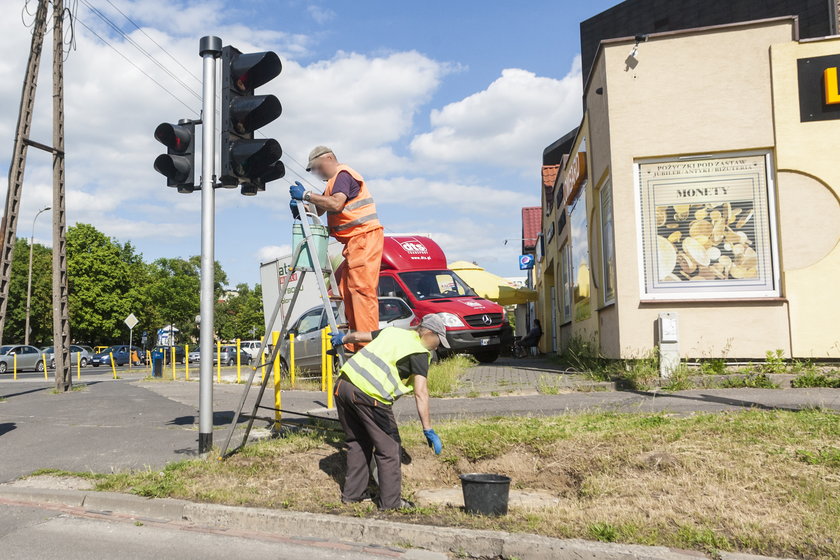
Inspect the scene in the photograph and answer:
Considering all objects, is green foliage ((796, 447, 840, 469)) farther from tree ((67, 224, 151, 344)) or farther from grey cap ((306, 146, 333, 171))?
tree ((67, 224, 151, 344))

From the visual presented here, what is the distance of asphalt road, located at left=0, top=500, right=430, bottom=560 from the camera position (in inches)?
164

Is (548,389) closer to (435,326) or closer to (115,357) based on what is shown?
(435,326)

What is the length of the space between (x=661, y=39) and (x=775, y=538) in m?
9.65

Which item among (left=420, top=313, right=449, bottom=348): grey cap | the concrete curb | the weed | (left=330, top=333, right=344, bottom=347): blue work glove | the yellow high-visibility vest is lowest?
the concrete curb

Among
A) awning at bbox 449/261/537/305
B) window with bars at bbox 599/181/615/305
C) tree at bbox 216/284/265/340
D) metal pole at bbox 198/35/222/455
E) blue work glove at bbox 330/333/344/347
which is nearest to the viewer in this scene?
blue work glove at bbox 330/333/344/347

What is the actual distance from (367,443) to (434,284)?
10.9 meters

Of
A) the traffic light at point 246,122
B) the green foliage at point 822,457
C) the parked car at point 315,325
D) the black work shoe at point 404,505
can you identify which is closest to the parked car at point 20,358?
the parked car at point 315,325

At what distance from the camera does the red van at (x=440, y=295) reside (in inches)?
585

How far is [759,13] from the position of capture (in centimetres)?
2612

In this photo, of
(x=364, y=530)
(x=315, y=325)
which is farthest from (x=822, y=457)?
(x=315, y=325)

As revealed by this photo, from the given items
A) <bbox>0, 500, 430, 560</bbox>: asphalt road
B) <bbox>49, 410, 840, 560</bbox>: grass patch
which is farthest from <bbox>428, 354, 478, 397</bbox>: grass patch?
<bbox>0, 500, 430, 560</bbox>: asphalt road

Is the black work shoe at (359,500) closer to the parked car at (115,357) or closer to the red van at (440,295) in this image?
the red van at (440,295)

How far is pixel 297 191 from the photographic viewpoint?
5.89 m

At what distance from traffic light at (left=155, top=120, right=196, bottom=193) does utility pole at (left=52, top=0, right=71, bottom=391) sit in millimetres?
11572
